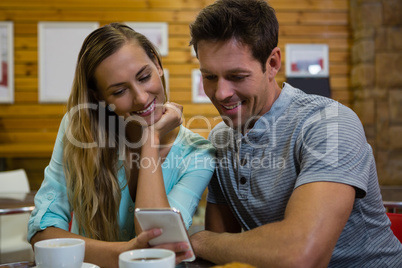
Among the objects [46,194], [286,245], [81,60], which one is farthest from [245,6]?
[46,194]

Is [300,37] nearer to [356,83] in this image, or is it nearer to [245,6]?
[356,83]

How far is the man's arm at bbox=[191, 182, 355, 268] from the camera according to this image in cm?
111

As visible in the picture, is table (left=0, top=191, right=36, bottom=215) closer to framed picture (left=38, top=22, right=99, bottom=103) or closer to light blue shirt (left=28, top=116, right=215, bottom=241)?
light blue shirt (left=28, top=116, right=215, bottom=241)

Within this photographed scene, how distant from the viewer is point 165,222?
1.00 meters

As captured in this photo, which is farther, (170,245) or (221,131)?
(221,131)

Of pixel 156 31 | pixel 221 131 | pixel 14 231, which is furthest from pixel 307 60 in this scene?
pixel 221 131

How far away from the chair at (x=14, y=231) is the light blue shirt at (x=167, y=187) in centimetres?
177

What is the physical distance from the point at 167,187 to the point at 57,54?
13.4 feet

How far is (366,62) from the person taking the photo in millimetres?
5102

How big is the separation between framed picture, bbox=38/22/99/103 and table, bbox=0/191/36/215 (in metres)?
2.68

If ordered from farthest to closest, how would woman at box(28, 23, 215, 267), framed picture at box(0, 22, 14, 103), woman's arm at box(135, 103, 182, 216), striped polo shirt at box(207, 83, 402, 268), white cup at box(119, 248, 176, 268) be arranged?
framed picture at box(0, 22, 14, 103), woman at box(28, 23, 215, 267), woman's arm at box(135, 103, 182, 216), striped polo shirt at box(207, 83, 402, 268), white cup at box(119, 248, 176, 268)

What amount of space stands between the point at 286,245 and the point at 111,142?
33.1 inches
